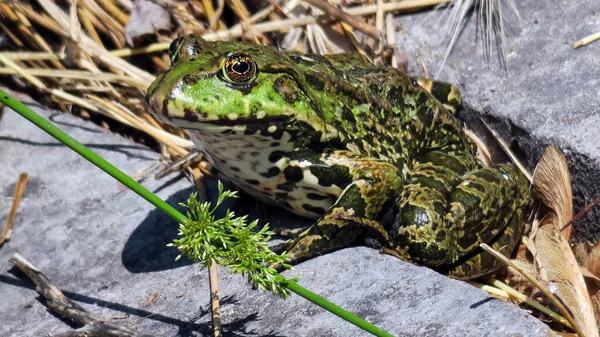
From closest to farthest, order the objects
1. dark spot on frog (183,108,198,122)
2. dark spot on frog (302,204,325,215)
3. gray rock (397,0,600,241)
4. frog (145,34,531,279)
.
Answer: dark spot on frog (183,108,198,122), frog (145,34,531,279), dark spot on frog (302,204,325,215), gray rock (397,0,600,241)

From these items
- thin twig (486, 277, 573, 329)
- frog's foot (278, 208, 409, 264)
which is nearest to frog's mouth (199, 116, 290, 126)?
frog's foot (278, 208, 409, 264)

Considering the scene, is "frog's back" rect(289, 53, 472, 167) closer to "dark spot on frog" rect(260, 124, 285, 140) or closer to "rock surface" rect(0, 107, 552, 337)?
"dark spot on frog" rect(260, 124, 285, 140)

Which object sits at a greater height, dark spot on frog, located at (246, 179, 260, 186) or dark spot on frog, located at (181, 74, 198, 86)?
dark spot on frog, located at (181, 74, 198, 86)

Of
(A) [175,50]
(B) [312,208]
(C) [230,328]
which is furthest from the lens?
(B) [312,208]

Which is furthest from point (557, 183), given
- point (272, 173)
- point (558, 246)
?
point (272, 173)

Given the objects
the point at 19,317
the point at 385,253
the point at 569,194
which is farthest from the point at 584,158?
the point at 19,317

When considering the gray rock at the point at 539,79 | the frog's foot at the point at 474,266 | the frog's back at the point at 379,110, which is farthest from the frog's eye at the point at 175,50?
the gray rock at the point at 539,79

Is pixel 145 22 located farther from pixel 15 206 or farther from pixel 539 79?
pixel 539 79

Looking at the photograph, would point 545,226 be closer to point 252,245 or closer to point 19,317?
point 252,245
